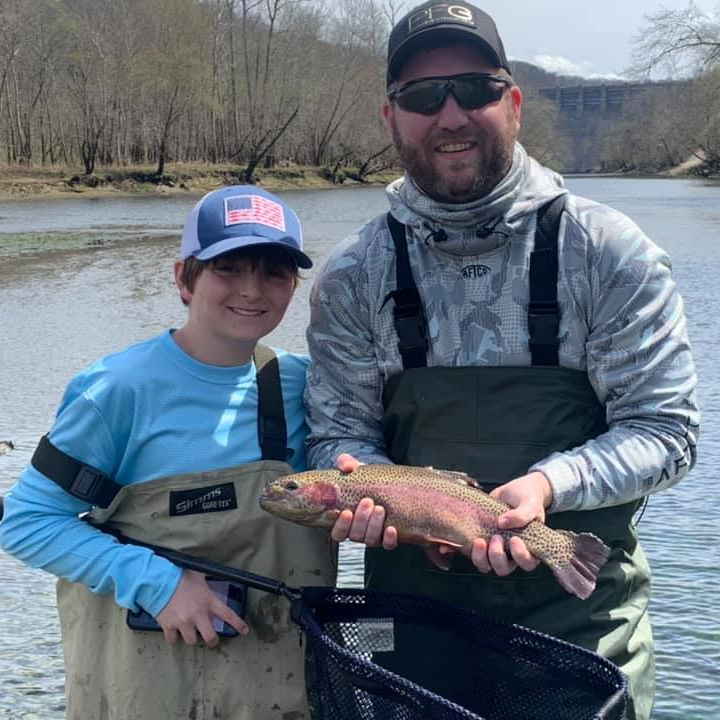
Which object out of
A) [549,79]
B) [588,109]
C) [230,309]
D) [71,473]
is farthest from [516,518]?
[549,79]

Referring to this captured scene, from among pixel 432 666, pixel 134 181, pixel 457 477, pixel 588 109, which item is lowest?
pixel 134 181

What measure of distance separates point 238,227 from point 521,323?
0.78m

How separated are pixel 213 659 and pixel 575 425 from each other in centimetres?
106

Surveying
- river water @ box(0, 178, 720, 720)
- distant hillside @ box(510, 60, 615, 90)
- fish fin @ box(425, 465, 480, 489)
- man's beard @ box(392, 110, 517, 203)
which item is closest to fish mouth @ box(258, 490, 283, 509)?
fish fin @ box(425, 465, 480, 489)

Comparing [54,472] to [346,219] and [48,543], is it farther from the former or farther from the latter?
[346,219]

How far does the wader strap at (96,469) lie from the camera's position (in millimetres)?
2547

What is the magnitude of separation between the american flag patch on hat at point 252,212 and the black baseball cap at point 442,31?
470mm

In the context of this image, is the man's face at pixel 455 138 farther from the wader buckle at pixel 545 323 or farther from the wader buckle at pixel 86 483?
the wader buckle at pixel 86 483

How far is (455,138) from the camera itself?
8.79 ft

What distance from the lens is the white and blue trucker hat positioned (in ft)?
9.03

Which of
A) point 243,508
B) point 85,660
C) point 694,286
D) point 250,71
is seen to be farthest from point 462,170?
point 250,71

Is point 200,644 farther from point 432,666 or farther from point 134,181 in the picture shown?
point 134,181

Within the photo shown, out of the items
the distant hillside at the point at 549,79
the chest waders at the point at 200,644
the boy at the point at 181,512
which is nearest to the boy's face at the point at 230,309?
the boy at the point at 181,512

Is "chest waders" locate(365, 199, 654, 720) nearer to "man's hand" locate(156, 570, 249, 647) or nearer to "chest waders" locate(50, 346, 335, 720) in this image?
"chest waders" locate(50, 346, 335, 720)
